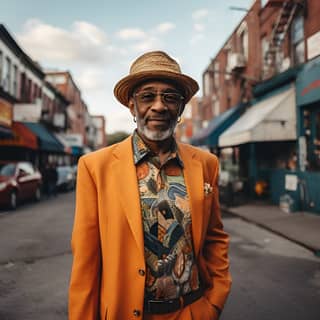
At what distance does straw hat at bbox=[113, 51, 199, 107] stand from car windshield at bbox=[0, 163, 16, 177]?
500 inches

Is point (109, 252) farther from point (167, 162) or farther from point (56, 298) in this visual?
point (56, 298)

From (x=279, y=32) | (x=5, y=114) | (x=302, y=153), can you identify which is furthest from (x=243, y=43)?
(x=5, y=114)

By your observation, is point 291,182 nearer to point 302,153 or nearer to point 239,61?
point 302,153

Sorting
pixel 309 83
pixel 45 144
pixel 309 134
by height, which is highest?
pixel 309 83

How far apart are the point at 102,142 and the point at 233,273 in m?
90.3

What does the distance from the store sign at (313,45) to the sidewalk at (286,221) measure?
5694 mm

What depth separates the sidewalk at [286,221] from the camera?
7711 mm

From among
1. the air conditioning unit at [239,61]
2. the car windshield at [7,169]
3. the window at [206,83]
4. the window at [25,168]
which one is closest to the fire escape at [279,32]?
the air conditioning unit at [239,61]

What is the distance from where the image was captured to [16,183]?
13.4m

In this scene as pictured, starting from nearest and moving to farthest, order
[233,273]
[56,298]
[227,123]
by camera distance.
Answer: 1. [56,298]
2. [233,273]
3. [227,123]

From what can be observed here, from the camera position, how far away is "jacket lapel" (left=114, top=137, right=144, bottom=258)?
174cm

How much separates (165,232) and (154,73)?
0.93m

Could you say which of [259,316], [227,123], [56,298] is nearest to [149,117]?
[259,316]

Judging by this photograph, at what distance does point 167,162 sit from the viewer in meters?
2.01
